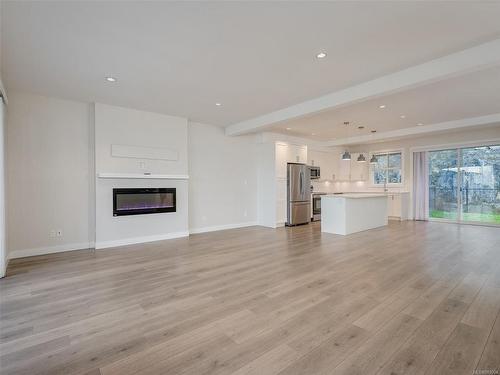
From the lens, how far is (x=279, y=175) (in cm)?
728

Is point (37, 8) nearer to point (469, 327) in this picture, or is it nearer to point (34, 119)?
point (34, 119)

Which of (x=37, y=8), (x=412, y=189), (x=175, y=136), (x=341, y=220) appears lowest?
(x=341, y=220)

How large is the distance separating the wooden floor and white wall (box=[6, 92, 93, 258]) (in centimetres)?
55

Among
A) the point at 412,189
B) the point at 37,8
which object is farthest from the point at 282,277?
the point at 412,189

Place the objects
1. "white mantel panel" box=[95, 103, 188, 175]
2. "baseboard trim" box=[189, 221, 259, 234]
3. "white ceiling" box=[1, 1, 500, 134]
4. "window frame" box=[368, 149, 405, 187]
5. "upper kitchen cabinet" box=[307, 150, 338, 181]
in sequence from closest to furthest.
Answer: "white ceiling" box=[1, 1, 500, 134] → "white mantel panel" box=[95, 103, 188, 175] → "baseboard trim" box=[189, 221, 259, 234] → "window frame" box=[368, 149, 405, 187] → "upper kitchen cabinet" box=[307, 150, 338, 181]

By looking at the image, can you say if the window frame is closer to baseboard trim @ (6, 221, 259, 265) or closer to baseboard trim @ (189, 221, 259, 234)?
baseboard trim @ (189, 221, 259, 234)

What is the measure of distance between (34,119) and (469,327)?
672 centimetres

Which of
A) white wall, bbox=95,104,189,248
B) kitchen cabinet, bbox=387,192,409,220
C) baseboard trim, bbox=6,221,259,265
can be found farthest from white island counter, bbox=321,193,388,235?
white wall, bbox=95,104,189,248

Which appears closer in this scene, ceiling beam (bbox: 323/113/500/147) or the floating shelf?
the floating shelf

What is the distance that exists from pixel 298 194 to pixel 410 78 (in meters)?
4.49

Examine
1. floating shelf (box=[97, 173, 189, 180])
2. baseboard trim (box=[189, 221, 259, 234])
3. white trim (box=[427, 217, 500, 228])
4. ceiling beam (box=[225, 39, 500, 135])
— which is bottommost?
baseboard trim (box=[189, 221, 259, 234])

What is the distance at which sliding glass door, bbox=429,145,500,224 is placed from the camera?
7.01 metres

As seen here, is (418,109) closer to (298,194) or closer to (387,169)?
(298,194)

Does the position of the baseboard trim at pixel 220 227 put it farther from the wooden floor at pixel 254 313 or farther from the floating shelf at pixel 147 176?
Answer: the wooden floor at pixel 254 313
